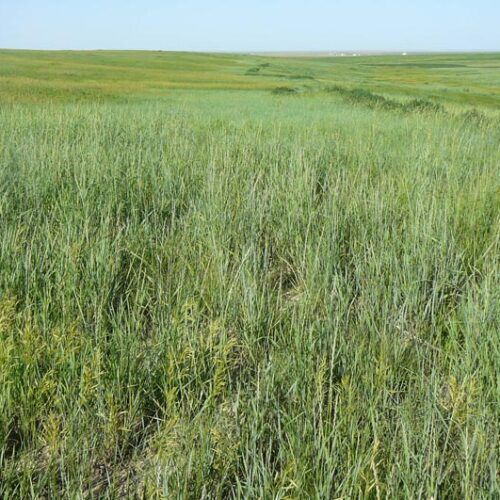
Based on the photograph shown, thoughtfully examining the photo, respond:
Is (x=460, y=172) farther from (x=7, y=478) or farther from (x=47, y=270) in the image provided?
(x=7, y=478)

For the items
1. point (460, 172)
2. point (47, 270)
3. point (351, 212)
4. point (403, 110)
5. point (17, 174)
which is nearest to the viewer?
point (47, 270)

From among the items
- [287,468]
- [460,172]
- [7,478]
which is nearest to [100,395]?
[7,478]

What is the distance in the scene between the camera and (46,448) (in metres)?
1.89

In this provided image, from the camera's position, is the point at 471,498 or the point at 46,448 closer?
the point at 471,498

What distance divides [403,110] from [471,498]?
14571 mm

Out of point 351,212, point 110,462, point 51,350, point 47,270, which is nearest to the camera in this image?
point 110,462

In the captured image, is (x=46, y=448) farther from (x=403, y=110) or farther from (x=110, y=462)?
(x=403, y=110)

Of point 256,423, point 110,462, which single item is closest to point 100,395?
point 110,462

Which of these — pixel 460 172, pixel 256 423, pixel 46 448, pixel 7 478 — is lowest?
pixel 46 448

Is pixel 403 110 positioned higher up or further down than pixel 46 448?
higher up

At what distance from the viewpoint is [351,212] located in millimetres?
3689

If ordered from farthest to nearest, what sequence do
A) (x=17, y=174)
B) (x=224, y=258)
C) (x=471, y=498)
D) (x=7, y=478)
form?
(x=17, y=174) → (x=224, y=258) → (x=7, y=478) → (x=471, y=498)

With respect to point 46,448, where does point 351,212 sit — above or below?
above

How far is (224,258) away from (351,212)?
1136 mm
